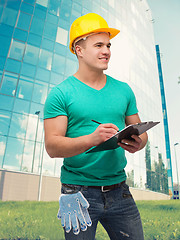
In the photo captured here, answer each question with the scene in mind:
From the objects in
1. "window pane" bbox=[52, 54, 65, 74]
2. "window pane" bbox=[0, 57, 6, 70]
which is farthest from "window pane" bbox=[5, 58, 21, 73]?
"window pane" bbox=[52, 54, 65, 74]

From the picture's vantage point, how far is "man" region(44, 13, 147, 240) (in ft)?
4.63

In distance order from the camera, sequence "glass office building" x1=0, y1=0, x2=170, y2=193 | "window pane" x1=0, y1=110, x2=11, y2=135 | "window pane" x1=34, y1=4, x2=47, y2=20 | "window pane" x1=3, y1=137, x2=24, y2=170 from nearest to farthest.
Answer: "window pane" x1=3, y1=137, x2=24, y2=170 → "window pane" x1=0, y1=110, x2=11, y2=135 → "glass office building" x1=0, y1=0, x2=170, y2=193 → "window pane" x1=34, y1=4, x2=47, y2=20

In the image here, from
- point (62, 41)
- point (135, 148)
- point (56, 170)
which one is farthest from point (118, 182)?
point (62, 41)

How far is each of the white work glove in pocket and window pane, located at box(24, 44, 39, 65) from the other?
1725 cm

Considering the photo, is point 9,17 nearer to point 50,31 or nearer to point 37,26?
point 37,26

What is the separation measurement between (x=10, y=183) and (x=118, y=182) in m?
14.4

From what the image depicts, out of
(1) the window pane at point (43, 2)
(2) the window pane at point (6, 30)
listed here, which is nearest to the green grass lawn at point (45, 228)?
(2) the window pane at point (6, 30)

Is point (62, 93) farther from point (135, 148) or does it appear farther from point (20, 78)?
point (20, 78)

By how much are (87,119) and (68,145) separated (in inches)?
10.8

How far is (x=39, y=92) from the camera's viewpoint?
17.2 meters

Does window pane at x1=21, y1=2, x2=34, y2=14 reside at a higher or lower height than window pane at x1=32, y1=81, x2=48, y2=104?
higher

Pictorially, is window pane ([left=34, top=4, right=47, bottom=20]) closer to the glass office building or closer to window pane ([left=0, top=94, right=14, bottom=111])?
the glass office building

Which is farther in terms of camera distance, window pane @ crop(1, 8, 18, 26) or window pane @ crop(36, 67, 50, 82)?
window pane @ crop(36, 67, 50, 82)

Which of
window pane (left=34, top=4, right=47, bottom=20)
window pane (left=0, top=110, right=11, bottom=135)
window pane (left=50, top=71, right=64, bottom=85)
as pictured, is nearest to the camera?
window pane (left=0, top=110, right=11, bottom=135)
